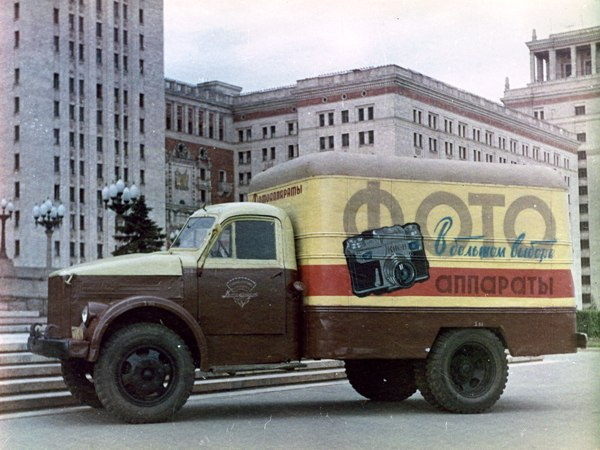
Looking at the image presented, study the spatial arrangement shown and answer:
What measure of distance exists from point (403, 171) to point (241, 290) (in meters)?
2.35

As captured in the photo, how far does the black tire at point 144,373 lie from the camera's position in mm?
10016

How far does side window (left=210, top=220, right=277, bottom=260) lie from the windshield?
0.64 feet

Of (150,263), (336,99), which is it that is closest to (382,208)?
(150,263)

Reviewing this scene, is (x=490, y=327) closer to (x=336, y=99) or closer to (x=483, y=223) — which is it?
(x=483, y=223)

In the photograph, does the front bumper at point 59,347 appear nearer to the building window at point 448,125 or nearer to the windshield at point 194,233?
the windshield at point 194,233

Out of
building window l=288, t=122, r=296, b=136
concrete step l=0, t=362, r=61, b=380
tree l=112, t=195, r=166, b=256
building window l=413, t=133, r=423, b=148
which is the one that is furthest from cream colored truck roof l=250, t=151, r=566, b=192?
building window l=288, t=122, r=296, b=136

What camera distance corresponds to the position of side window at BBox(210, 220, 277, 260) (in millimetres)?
10898

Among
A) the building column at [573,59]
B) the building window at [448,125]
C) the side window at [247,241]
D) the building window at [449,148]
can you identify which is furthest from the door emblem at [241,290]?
the building window at [448,125]

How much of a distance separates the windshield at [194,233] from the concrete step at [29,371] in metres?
2.42

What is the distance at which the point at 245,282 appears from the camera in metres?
10.9

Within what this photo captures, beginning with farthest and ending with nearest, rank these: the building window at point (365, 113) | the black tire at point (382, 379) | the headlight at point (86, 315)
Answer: the building window at point (365, 113), the black tire at point (382, 379), the headlight at point (86, 315)

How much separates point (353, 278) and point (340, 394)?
10.5 ft

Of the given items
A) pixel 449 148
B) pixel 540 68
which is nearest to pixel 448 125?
pixel 449 148

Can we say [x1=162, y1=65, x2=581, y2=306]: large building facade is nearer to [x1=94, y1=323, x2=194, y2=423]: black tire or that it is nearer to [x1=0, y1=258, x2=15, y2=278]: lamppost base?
[x1=0, y1=258, x2=15, y2=278]: lamppost base
